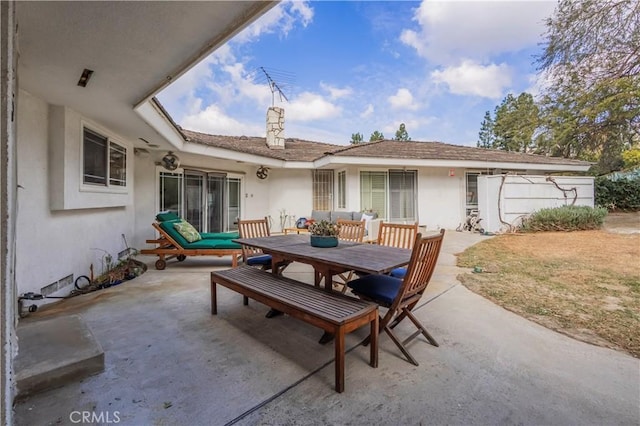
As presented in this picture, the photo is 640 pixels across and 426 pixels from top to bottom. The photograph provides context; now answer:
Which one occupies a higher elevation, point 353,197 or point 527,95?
point 527,95

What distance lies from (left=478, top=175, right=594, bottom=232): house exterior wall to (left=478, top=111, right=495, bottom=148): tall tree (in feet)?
71.4

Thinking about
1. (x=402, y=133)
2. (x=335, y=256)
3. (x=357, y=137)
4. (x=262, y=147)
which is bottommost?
(x=335, y=256)

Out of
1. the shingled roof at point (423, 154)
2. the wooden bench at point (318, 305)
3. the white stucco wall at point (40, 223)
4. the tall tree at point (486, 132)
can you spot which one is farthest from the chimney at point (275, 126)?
the tall tree at point (486, 132)

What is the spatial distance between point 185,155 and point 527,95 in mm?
28868

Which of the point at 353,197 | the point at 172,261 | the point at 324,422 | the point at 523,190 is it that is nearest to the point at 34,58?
the point at 324,422

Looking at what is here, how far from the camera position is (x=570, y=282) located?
4.58 m

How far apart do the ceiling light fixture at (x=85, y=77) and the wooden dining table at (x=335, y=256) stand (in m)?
2.41

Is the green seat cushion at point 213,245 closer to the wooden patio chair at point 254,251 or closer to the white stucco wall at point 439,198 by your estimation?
the wooden patio chair at point 254,251

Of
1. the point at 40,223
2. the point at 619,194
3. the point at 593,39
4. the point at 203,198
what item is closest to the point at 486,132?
the point at 619,194

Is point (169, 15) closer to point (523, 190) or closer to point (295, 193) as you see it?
point (295, 193)

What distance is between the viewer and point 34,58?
102 inches

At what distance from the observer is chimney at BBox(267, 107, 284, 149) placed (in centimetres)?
1180

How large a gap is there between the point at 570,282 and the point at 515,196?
613cm
